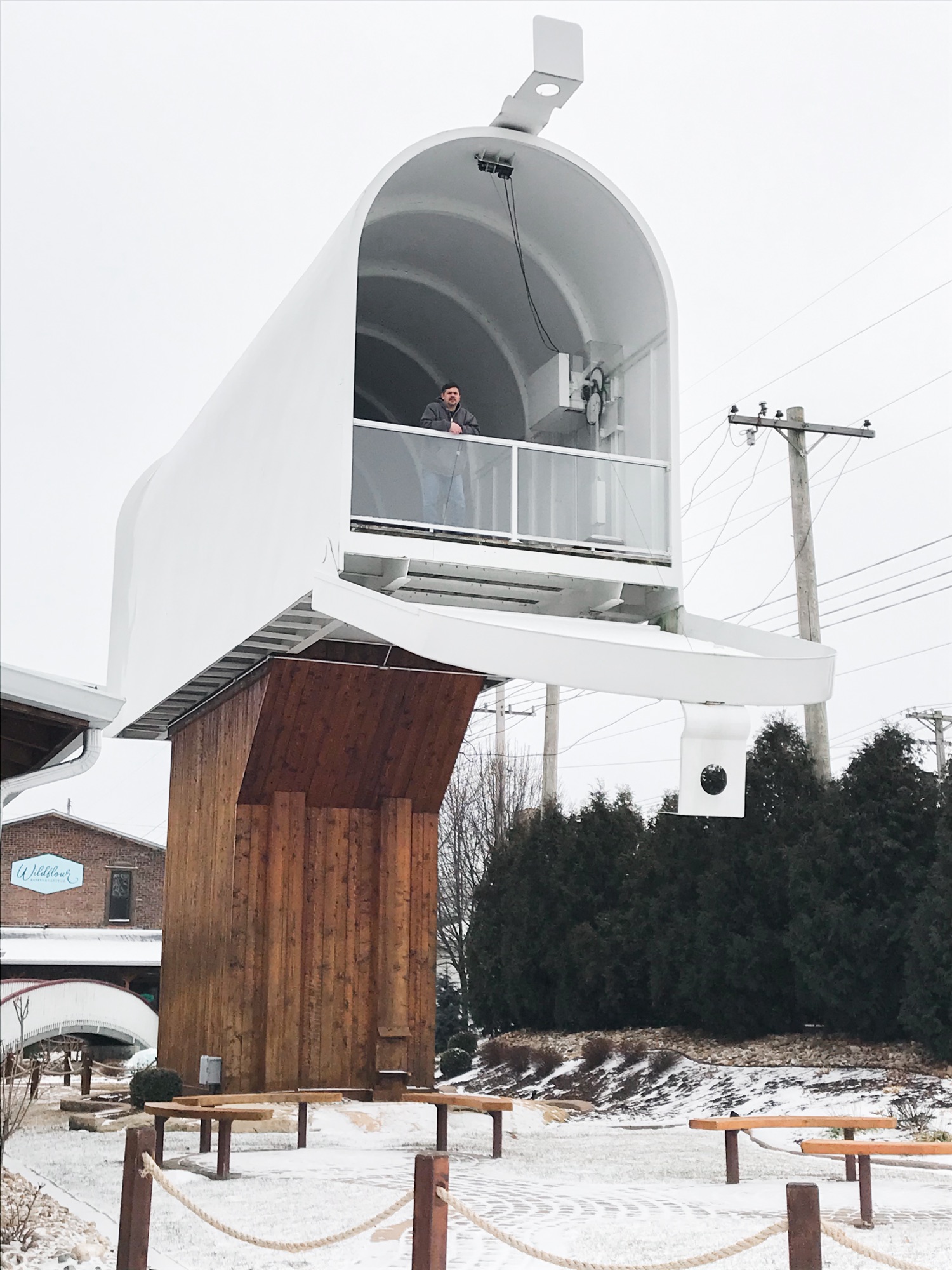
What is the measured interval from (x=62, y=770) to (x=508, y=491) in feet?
21.5

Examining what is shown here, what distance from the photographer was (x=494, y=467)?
539 inches

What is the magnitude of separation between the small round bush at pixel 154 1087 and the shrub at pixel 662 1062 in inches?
273

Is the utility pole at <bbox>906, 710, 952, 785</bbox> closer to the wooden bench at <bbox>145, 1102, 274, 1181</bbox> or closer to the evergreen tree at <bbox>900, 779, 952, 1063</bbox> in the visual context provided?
the evergreen tree at <bbox>900, 779, 952, 1063</bbox>

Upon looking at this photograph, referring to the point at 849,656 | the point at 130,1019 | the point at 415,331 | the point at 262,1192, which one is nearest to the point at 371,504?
the point at 415,331

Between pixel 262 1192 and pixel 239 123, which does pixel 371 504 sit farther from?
pixel 239 123

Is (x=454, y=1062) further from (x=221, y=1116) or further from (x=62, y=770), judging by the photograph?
(x=62, y=770)

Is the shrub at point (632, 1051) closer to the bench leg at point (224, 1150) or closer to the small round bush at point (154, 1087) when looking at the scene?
the small round bush at point (154, 1087)

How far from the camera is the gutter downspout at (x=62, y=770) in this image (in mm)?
7785

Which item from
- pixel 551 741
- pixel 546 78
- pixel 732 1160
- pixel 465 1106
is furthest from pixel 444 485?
pixel 551 741

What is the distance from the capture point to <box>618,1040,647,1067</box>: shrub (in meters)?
20.4

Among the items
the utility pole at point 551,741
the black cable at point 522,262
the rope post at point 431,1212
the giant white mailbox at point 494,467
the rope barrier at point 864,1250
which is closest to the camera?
the rope barrier at point 864,1250

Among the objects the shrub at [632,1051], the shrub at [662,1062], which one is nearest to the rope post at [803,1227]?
the shrub at [662,1062]

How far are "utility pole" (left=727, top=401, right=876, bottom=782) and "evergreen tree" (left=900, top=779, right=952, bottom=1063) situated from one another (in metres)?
3.47

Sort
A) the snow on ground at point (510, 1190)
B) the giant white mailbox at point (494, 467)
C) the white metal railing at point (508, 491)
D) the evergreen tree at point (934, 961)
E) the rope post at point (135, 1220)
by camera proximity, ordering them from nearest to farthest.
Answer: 1. the rope post at point (135, 1220)
2. the snow on ground at point (510, 1190)
3. the giant white mailbox at point (494, 467)
4. the white metal railing at point (508, 491)
5. the evergreen tree at point (934, 961)
